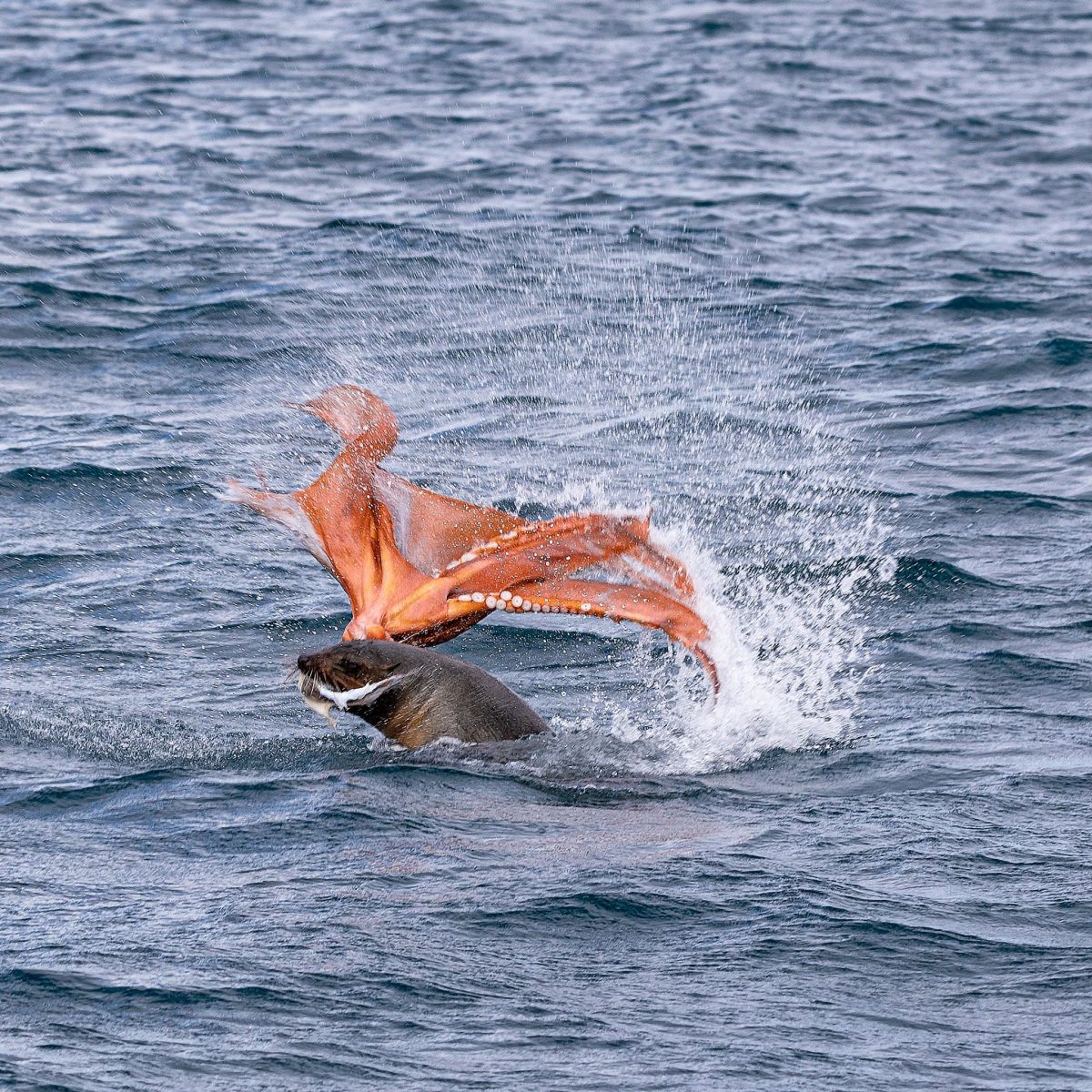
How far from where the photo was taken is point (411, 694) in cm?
795

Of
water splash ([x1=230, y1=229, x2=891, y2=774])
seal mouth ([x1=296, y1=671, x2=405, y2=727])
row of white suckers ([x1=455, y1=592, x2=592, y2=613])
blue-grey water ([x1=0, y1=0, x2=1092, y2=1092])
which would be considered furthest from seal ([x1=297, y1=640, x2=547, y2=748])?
row of white suckers ([x1=455, y1=592, x2=592, y2=613])

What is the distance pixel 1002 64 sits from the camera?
85.0ft

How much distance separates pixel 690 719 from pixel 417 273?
27.1 ft

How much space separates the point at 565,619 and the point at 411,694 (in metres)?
2.73

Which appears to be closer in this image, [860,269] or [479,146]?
[860,269]

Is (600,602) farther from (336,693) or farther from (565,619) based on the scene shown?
(565,619)

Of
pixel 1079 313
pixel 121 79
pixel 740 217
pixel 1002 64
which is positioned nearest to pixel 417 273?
pixel 740 217

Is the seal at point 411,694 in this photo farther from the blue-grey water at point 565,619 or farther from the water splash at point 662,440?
the water splash at point 662,440

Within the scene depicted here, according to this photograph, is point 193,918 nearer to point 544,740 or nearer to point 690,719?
point 544,740

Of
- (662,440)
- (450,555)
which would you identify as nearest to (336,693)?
(450,555)

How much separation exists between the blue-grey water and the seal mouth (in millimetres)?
347

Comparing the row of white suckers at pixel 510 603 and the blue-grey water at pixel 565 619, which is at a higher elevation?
the row of white suckers at pixel 510 603

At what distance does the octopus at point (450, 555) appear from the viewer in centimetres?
759

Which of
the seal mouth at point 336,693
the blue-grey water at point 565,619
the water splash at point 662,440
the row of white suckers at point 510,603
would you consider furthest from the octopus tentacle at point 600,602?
the seal mouth at point 336,693
